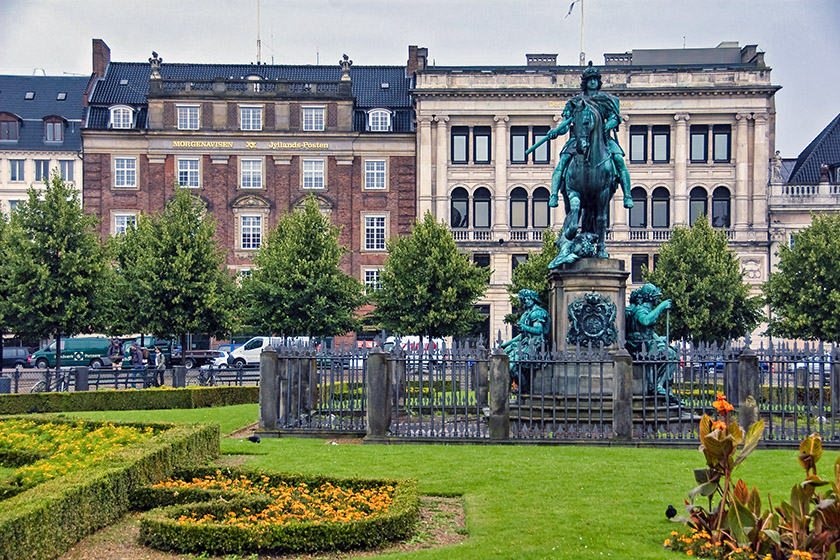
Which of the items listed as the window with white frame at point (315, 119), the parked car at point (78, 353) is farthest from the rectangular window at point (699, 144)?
the parked car at point (78, 353)

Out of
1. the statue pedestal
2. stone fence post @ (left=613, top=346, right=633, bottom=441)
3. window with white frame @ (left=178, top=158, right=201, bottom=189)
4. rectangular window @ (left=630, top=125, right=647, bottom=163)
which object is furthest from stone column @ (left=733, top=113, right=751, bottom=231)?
stone fence post @ (left=613, top=346, right=633, bottom=441)

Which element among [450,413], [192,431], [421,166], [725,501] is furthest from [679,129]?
[725,501]

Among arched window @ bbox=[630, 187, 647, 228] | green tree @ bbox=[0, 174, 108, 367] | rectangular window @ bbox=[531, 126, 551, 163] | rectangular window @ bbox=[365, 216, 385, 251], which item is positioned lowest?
green tree @ bbox=[0, 174, 108, 367]

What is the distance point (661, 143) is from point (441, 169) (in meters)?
13.7

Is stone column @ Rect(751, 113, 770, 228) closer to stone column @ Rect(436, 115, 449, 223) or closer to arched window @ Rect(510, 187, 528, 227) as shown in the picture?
arched window @ Rect(510, 187, 528, 227)

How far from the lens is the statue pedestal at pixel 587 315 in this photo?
59.2 ft

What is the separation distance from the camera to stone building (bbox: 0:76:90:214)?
203ft

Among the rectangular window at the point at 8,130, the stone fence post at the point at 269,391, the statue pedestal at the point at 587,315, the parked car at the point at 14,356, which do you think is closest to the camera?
the statue pedestal at the point at 587,315

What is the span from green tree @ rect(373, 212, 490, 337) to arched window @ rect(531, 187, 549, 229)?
Answer: 42.1 feet

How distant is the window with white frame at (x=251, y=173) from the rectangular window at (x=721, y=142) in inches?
1105

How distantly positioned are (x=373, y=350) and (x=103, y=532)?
308 inches

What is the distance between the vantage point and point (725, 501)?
918cm

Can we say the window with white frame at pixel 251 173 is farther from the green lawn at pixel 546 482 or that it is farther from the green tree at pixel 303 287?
the green lawn at pixel 546 482

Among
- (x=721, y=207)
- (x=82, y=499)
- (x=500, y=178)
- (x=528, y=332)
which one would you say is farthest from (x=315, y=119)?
(x=82, y=499)
